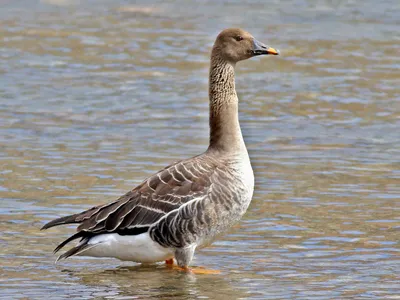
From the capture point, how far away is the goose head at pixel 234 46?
9.21 m

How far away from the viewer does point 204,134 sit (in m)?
13.7

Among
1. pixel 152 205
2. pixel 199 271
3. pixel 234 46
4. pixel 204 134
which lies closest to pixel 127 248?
pixel 152 205

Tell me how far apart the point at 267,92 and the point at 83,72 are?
3301 mm

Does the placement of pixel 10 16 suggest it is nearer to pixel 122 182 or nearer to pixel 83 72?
pixel 83 72

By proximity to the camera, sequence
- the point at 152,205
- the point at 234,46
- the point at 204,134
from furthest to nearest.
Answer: the point at 204,134 → the point at 234,46 → the point at 152,205

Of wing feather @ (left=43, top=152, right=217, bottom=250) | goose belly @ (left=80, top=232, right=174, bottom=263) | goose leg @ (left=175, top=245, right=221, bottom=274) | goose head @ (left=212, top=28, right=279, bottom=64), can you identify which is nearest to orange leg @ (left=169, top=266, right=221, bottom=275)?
goose leg @ (left=175, top=245, right=221, bottom=274)

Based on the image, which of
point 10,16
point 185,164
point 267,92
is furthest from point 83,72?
point 185,164

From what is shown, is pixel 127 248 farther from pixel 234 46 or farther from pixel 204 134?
pixel 204 134

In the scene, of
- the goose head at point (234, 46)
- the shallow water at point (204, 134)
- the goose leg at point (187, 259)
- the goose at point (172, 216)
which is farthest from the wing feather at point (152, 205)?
the goose head at point (234, 46)

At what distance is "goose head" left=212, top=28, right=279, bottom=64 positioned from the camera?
9.21 m

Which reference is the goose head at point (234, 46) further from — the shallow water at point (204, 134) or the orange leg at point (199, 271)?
the orange leg at point (199, 271)

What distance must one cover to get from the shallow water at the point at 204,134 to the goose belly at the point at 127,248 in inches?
7.7

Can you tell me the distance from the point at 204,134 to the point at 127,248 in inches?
210

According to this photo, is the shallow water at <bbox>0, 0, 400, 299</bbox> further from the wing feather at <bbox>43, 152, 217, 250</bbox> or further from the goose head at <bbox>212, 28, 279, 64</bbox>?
the goose head at <bbox>212, 28, 279, 64</bbox>
